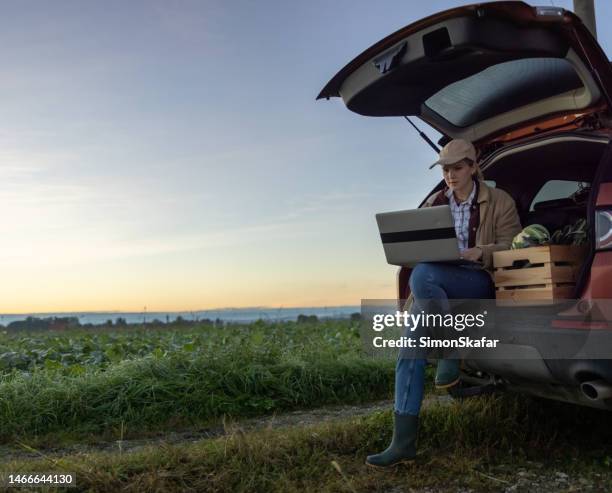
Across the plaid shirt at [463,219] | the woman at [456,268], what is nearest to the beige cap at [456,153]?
the woman at [456,268]

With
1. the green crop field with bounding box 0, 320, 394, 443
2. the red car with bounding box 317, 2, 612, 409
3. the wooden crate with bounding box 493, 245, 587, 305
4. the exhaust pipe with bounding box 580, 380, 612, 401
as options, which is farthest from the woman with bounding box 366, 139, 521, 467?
the green crop field with bounding box 0, 320, 394, 443

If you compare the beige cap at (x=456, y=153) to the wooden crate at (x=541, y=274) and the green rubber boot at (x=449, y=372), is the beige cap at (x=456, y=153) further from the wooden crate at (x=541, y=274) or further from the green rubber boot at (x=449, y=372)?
the green rubber boot at (x=449, y=372)

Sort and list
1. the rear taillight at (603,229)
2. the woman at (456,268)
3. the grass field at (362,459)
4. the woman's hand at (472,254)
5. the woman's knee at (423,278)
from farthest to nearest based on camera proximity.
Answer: the woman's hand at (472,254), the woman's knee at (423,278), the woman at (456,268), the grass field at (362,459), the rear taillight at (603,229)

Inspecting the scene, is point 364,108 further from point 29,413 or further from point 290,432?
point 29,413

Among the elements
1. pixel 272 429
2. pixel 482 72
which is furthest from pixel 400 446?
pixel 482 72

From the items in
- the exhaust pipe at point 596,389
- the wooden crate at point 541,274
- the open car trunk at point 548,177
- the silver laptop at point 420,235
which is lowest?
the exhaust pipe at point 596,389

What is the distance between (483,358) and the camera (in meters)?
3.86

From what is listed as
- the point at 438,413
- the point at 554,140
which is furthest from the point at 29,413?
the point at 554,140

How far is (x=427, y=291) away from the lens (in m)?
3.84

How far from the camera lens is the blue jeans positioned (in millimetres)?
3750

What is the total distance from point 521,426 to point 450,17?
2690 mm

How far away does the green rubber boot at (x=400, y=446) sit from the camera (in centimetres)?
368

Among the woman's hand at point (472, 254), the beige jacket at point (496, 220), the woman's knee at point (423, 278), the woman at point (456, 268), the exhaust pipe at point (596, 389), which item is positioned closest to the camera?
the exhaust pipe at point (596, 389)

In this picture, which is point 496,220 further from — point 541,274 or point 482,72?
point 482,72
